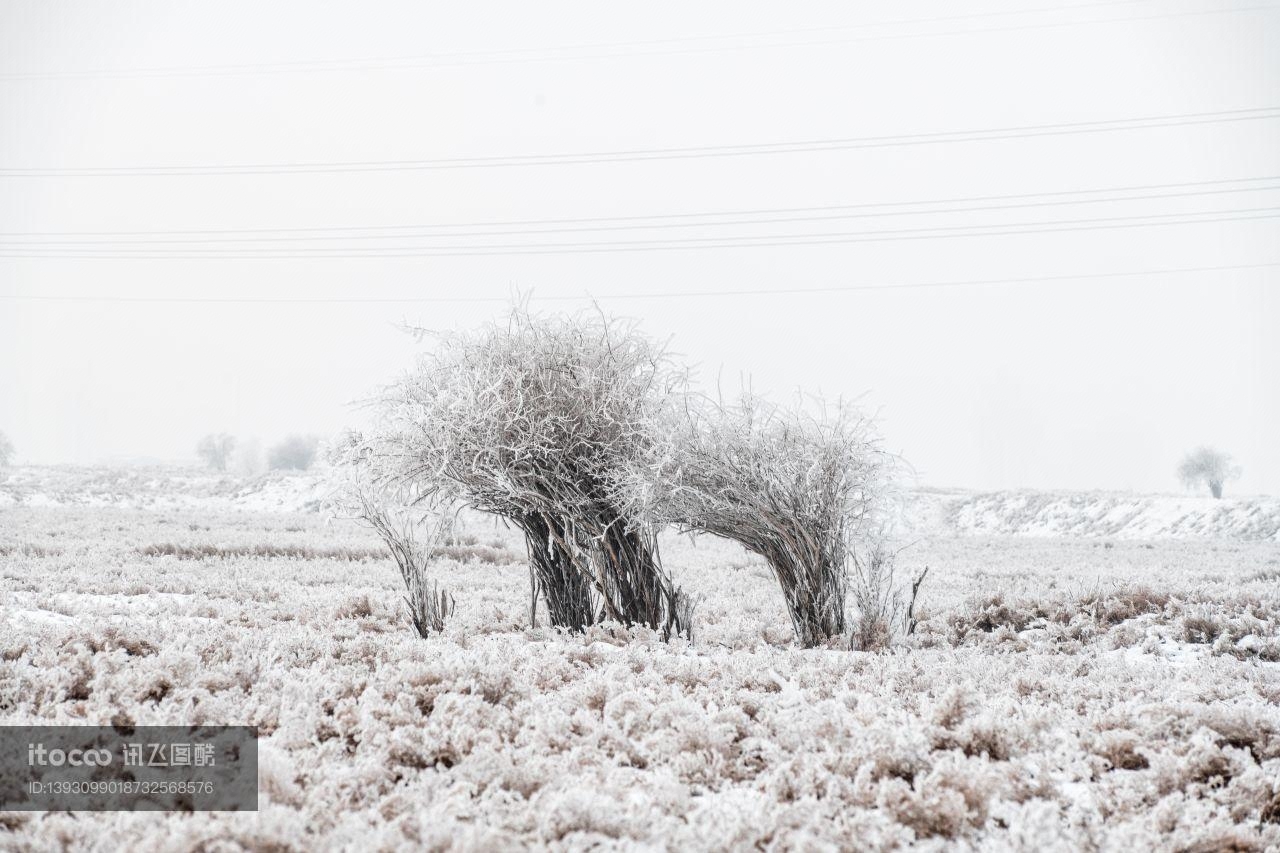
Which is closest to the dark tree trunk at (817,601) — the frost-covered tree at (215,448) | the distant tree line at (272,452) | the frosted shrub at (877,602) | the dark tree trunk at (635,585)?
the frosted shrub at (877,602)

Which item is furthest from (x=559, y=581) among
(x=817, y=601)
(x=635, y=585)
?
(x=817, y=601)

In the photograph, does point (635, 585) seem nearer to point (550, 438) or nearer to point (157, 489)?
point (550, 438)

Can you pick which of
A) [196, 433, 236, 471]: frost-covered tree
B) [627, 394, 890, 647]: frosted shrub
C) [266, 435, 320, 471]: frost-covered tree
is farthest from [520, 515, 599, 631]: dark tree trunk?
[196, 433, 236, 471]: frost-covered tree

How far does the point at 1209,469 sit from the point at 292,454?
8082cm

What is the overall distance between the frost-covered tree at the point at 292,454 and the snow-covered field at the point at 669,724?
75.6 metres

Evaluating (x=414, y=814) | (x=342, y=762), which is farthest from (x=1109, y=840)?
(x=342, y=762)

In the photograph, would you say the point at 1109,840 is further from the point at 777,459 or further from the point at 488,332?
the point at 488,332

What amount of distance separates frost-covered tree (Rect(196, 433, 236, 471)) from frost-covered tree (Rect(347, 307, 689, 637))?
8039cm

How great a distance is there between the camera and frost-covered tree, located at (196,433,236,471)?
80.1 m

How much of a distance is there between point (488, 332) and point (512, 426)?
1438 mm

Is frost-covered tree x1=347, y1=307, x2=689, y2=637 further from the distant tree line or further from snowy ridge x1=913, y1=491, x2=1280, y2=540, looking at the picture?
the distant tree line

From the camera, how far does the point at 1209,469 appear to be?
53688 mm

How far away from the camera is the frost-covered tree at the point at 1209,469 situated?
53438 mm

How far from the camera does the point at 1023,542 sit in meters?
30.5
